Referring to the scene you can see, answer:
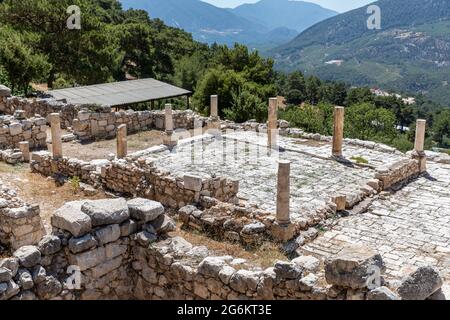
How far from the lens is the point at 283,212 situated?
1180cm

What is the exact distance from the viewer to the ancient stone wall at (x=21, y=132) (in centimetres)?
1841

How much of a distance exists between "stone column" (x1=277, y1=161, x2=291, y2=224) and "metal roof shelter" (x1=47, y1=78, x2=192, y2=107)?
13924 mm

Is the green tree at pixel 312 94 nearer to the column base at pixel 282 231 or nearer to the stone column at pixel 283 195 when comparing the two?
the stone column at pixel 283 195

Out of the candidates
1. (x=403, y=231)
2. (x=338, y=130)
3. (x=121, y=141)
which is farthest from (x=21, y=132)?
(x=403, y=231)

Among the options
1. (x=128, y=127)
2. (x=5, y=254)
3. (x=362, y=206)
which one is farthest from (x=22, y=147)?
(x=362, y=206)

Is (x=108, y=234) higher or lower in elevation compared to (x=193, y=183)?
higher

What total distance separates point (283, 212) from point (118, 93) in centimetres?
1678

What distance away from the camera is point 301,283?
639cm

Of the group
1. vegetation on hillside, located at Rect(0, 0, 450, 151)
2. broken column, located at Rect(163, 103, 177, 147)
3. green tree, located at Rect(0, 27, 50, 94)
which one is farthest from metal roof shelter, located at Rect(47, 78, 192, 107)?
broken column, located at Rect(163, 103, 177, 147)

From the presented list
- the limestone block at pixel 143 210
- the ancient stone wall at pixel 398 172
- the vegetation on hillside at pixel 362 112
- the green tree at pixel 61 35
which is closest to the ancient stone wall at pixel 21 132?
the ancient stone wall at pixel 398 172

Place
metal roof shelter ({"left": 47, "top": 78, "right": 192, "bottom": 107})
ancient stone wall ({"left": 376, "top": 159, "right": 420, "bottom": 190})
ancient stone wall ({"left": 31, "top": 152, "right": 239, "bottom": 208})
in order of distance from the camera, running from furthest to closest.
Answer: metal roof shelter ({"left": 47, "top": 78, "right": 192, "bottom": 107}) → ancient stone wall ({"left": 376, "top": 159, "right": 420, "bottom": 190}) → ancient stone wall ({"left": 31, "top": 152, "right": 239, "bottom": 208})

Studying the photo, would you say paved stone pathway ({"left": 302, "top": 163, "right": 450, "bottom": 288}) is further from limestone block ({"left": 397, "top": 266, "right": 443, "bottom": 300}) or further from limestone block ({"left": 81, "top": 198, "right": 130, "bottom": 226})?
limestone block ({"left": 81, "top": 198, "right": 130, "bottom": 226})

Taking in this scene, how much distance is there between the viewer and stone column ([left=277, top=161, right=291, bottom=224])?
38.8ft

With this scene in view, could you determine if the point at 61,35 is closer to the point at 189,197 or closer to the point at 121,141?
the point at 121,141
